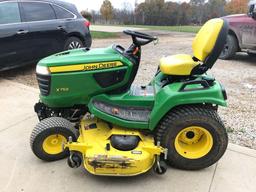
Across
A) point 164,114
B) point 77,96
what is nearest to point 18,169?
point 77,96

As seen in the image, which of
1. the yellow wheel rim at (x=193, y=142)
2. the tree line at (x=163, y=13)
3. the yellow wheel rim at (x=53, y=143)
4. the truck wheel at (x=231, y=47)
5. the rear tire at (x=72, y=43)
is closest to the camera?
the yellow wheel rim at (x=193, y=142)

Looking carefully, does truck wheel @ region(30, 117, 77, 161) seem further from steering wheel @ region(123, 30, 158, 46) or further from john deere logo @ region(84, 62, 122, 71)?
steering wheel @ region(123, 30, 158, 46)

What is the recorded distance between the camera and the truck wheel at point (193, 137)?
299cm

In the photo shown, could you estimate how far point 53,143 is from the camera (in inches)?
127

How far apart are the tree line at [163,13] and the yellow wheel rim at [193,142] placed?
36.7 metres

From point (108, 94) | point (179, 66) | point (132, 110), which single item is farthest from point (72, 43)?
point (179, 66)

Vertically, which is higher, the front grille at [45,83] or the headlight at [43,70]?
the headlight at [43,70]

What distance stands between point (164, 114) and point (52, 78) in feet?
3.62

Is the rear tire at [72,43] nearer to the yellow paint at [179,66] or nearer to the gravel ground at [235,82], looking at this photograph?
the gravel ground at [235,82]

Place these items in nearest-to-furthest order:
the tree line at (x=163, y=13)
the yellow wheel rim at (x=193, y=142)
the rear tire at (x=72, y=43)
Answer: the yellow wheel rim at (x=193, y=142), the rear tire at (x=72, y=43), the tree line at (x=163, y=13)

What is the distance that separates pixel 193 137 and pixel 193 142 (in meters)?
0.05

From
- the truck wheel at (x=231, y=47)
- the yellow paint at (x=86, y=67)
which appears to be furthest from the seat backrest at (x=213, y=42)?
the truck wheel at (x=231, y=47)

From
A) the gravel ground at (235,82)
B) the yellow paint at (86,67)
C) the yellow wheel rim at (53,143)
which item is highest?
the yellow paint at (86,67)

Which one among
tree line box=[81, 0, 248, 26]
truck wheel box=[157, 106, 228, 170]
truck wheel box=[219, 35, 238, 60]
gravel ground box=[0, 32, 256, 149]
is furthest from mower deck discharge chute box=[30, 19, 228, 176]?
tree line box=[81, 0, 248, 26]
